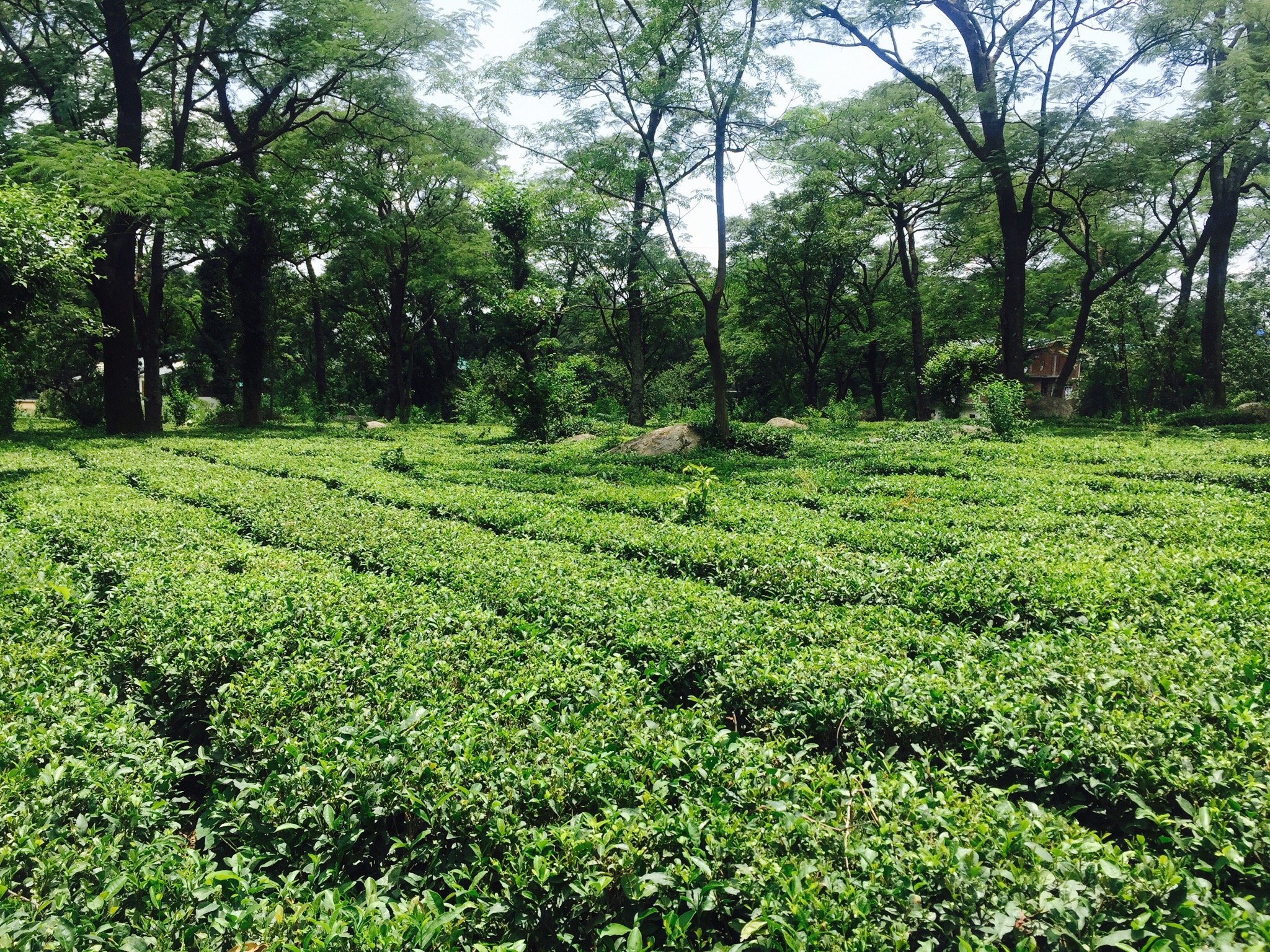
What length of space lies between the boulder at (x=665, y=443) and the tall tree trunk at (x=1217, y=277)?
17.8 m

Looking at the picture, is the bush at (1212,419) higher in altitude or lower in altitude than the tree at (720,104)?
lower

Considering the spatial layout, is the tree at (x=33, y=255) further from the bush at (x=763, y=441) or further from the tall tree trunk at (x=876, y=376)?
the tall tree trunk at (x=876, y=376)

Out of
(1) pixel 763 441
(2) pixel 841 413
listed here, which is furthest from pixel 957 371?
(1) pixel 763 441

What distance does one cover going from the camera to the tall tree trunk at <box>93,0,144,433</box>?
52.9 ft

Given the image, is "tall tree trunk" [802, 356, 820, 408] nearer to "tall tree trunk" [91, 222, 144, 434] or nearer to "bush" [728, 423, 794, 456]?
"bush" [728, 423, 794, 456]

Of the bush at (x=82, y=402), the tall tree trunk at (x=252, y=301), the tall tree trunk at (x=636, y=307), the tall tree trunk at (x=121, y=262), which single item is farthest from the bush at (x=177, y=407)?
the tall tree trunk at (x=636, y=307)

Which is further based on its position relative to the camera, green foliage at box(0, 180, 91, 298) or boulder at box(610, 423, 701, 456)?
boulder at box(610, 423, 701, 456)

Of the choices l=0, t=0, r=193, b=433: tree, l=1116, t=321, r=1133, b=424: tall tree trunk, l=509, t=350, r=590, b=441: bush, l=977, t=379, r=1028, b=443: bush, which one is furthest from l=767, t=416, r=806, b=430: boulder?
l=0, t=0, r=193, b=433: tree

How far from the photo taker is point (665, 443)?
14219 mm

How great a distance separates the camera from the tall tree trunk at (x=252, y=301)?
22891mm

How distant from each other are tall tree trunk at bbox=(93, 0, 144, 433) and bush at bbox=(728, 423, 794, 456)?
1502 centimetres

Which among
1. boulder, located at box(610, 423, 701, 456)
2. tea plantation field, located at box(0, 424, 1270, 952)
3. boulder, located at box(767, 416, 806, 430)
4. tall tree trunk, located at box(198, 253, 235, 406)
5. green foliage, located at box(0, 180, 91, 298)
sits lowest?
tea plantation field, located at box(0, 424, 1270, 952)

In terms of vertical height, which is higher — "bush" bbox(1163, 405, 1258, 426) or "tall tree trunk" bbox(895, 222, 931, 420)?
"tall tree trunk" bbox(895, 222, 931, 420)

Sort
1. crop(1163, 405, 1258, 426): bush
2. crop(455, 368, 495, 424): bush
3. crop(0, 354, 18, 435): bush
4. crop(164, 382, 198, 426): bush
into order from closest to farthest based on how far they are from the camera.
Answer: crop(1163, 405, 1258, 426): bush
crop(0, 354, 18, 435): bush
crop(164, 382, 198, 426): bush
crop(455, 368, 495, 424): bush
